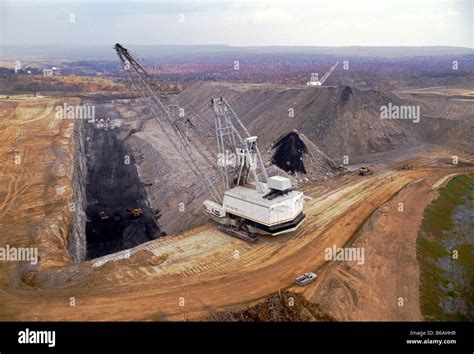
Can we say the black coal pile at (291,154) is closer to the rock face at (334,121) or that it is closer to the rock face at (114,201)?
the rock face at (334,121)

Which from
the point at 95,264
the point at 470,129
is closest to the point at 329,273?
the point at 95,264

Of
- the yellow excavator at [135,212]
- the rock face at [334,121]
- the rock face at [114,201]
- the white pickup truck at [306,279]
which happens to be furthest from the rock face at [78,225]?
the rock face at [334,121]

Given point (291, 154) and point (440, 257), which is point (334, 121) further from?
point (440, 257)

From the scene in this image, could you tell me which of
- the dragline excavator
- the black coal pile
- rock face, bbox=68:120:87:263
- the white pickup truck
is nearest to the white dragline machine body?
the dragline excavator
